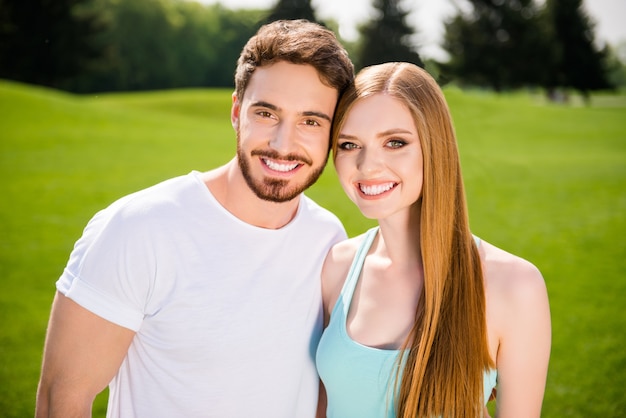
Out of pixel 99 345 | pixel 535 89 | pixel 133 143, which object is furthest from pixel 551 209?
pixel 535 89

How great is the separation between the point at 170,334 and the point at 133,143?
19.5 m

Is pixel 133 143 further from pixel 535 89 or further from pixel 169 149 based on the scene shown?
pixel 535 89

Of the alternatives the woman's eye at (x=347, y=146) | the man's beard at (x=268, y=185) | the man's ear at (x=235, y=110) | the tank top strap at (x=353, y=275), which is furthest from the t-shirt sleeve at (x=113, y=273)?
the woman's eye at (x=347, y=146)

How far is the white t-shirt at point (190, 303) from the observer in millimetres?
2463

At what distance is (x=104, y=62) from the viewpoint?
46.2m

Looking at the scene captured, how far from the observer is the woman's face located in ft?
8.47

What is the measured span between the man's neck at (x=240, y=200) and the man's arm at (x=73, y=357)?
0.80m

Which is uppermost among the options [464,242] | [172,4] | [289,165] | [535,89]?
[172,4]

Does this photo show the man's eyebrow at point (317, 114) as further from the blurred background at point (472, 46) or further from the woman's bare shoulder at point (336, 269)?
Result: the blurred background at point (472, 46)

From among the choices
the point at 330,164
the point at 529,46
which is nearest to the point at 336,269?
the point at 330,164

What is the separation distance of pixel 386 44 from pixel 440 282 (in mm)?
3820

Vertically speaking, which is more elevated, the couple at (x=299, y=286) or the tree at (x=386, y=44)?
the tree at (x=386, y=44)

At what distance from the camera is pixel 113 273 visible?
95.5 inches

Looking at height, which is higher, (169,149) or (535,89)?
(535,89)
